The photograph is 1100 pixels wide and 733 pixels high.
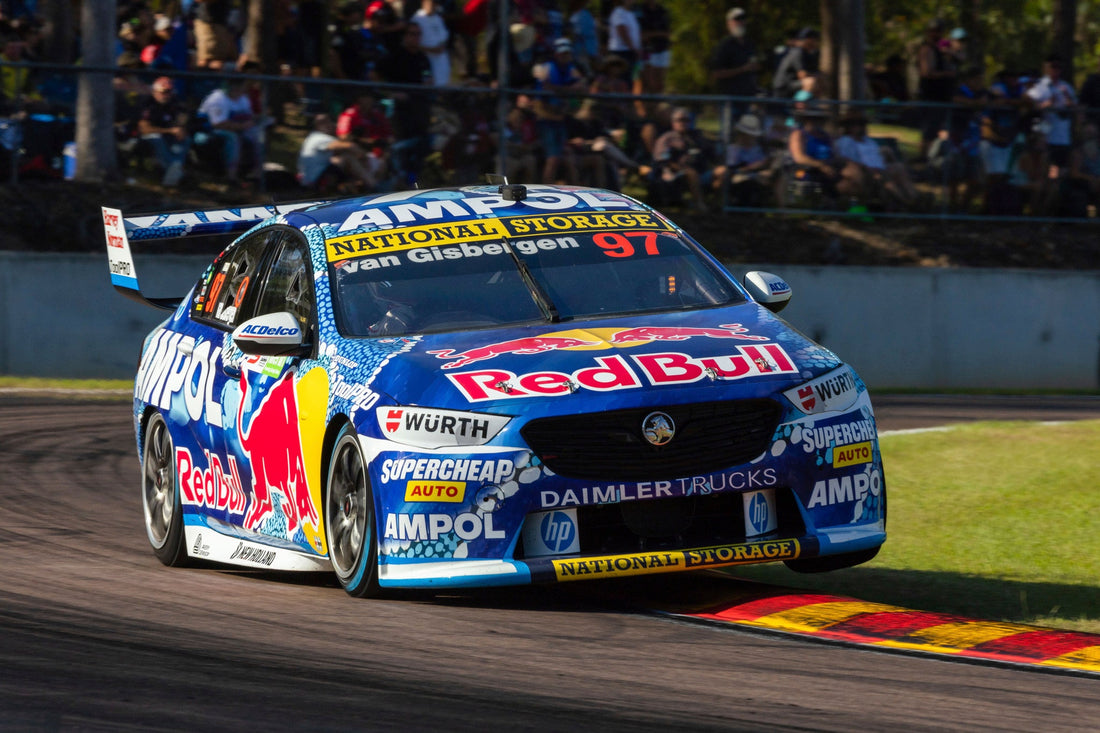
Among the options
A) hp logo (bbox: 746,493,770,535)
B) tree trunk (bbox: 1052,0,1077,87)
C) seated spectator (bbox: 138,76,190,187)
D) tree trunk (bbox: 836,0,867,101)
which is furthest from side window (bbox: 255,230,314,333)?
tree trunk (bbox: 1052,0,1077,87)

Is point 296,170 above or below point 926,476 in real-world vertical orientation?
above

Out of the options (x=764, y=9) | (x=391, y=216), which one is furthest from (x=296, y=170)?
(x=764, y=9)

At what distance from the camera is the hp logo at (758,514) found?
20.7 ft

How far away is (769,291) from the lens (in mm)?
7445

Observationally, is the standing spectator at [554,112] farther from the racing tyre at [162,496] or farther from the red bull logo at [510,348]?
the red bull logo at [510,348]

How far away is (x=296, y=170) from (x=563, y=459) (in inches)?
462

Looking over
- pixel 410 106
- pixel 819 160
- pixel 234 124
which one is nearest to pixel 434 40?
pixel 410 106

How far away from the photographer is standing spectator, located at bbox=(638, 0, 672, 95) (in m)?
19.6

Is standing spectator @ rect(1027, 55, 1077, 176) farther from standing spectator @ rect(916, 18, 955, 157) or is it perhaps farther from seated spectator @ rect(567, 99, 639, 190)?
seated spectator @ rect(567, 99, 639, 190)

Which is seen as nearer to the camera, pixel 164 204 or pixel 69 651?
pixel 69 651

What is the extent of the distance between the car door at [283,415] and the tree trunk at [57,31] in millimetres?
12490

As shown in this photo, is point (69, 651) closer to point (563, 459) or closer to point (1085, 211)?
point (563, 459)

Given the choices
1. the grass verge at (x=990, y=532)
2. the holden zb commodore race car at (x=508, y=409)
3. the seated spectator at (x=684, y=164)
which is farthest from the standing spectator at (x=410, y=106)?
the holden zb commodore race car at (x=508, y=409)

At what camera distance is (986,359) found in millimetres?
18719
